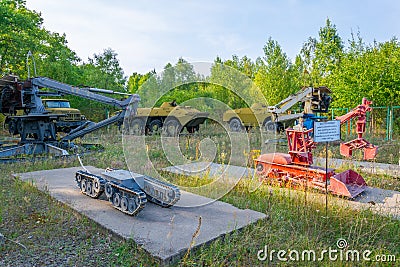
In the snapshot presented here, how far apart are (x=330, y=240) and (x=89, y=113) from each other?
19.5 m

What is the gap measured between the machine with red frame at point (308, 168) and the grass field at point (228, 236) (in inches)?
12.5

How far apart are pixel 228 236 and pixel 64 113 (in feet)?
41.9

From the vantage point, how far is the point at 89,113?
2073 centimetres

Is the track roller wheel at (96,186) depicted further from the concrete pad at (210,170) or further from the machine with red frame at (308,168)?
the machine with red frame at (308,168)

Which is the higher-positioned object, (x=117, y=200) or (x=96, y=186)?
(x=96, y=186)

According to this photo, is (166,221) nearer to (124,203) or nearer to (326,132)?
(124,203)

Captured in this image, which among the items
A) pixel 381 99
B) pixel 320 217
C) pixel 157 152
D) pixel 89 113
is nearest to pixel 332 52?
pixel 381 99

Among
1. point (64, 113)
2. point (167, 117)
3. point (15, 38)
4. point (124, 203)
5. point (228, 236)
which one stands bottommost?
point (228, 236)

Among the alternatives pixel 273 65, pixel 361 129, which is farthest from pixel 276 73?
pixel 361 129

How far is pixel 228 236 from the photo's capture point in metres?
3.28

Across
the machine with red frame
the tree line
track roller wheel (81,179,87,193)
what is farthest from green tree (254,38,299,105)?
track roller wheel (81,179,87,193)

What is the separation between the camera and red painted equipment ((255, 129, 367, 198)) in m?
4.83

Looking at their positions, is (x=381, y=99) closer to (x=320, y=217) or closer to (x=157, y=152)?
(x=157, y=152)

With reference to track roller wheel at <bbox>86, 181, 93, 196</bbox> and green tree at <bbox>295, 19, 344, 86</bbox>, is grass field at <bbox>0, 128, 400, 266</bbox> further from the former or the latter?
green tree at <bbox>295, 19, 344, 86</bbox>
